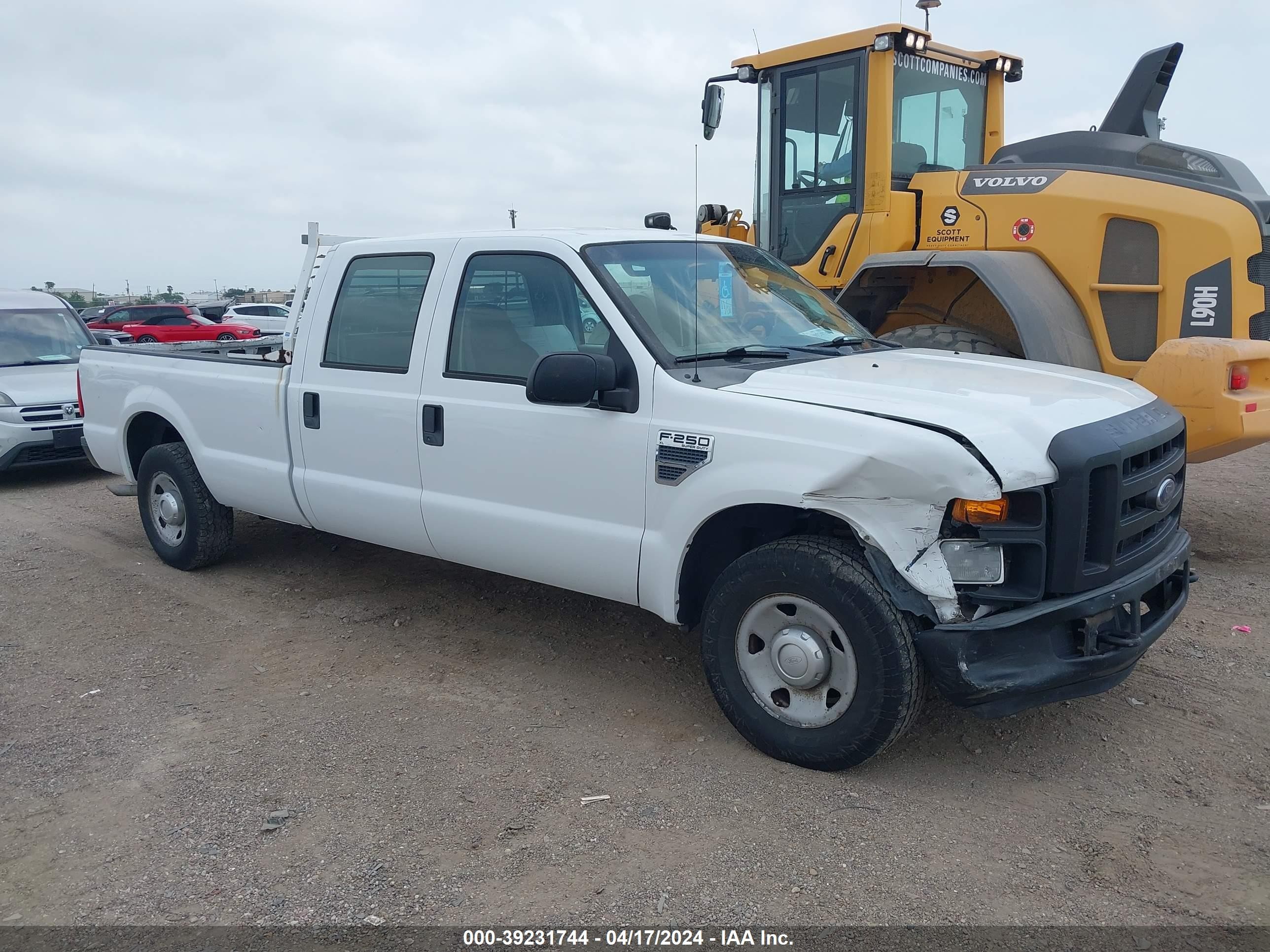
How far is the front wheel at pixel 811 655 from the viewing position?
3500mm

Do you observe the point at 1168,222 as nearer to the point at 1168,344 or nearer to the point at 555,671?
the point at 1168,344

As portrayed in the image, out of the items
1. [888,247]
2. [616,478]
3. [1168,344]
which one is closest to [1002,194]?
[888,247]

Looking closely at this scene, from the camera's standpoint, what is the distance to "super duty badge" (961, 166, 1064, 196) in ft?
21.8

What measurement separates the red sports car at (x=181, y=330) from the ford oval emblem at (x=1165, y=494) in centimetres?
2554

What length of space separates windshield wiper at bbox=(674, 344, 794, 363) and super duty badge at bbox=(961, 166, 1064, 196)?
3.12 meters

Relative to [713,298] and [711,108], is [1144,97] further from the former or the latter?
[713,298]

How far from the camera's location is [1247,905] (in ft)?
9.78

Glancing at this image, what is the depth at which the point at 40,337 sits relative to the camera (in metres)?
10.8

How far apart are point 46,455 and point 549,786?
7.97m

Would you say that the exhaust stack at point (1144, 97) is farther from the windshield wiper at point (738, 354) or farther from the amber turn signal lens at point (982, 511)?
the amber turn signal lens at point (982, 511)

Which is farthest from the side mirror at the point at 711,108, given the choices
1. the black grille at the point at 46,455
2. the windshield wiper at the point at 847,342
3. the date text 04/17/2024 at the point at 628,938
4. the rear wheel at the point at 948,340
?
the black grille at the point at 46,455

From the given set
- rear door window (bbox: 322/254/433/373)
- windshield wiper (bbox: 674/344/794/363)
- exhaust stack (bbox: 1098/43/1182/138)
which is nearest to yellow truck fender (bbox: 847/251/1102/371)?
exhaust stack (bbox: 1098/43/1182/138)

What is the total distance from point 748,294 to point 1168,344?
2610 millimetres

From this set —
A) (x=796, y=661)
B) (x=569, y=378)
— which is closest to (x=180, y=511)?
(x=569, y=378)
